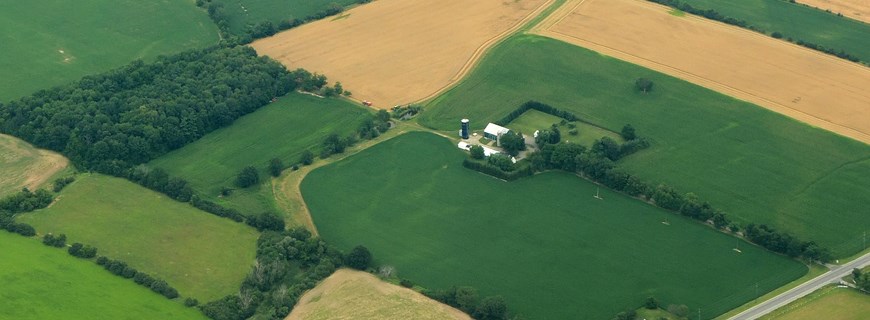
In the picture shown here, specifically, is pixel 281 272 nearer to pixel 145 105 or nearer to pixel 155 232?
pixel 155 232

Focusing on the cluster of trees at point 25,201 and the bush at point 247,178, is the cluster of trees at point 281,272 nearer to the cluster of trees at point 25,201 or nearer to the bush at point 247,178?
the bush at point 247,178

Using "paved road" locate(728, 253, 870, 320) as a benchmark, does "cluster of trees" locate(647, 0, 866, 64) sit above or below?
above

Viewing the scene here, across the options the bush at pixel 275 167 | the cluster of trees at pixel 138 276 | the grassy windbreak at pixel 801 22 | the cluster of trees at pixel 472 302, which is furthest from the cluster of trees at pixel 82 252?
the grassy windbreak at pixel 801 22

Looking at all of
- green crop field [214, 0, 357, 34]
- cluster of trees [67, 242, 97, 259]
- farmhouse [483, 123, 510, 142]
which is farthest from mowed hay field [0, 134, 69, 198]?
farmhouse [483, 123, 510, 142]

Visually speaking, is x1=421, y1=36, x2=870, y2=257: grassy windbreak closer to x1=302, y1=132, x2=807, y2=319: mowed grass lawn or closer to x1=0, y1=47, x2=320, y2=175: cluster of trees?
x1=302, y1=132, x2=807, y2=319: mowed grass lawn

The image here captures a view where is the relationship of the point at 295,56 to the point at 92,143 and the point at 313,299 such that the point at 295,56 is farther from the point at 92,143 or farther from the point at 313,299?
the point at 313,299

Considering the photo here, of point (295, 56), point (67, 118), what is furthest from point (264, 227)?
point (295, 56)
